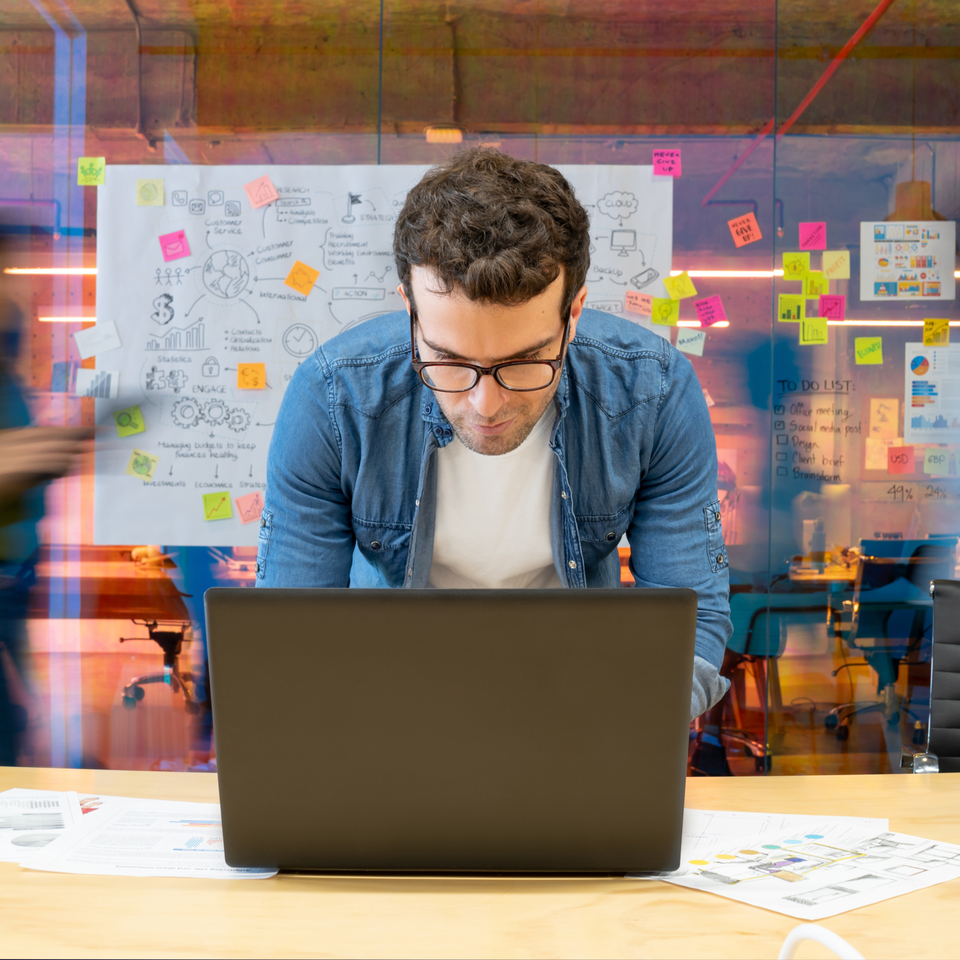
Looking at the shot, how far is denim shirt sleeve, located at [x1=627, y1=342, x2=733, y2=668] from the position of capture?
4.34 ft

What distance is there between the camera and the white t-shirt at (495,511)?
1.39 m

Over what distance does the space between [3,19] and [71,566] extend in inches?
72.0

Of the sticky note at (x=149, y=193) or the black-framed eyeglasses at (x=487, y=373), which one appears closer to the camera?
the black-framed eyeglasses at (x=487, y=373)

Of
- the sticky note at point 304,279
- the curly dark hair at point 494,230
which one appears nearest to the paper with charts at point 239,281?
the sticky note at point 304,279

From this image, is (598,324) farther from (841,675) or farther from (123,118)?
(123,118)

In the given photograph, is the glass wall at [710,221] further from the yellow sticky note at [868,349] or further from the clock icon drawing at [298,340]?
the clock icon drawing at [298,340]

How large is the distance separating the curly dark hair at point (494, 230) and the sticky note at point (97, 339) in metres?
1.96

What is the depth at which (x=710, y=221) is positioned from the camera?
2.79 metres

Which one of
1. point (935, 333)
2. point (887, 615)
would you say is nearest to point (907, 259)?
point (935, 333)

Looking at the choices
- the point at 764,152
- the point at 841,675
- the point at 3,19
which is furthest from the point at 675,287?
the point at 3,19

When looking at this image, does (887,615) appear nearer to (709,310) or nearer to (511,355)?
(709,310)

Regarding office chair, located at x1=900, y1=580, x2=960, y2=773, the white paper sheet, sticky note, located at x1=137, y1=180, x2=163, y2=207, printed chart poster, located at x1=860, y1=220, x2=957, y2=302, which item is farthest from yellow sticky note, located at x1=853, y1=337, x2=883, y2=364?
the white paper sheet

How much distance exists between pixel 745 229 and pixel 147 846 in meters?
2.52

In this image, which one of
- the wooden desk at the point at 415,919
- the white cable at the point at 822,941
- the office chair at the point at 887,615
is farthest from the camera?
the office chair at the point at 887,615
